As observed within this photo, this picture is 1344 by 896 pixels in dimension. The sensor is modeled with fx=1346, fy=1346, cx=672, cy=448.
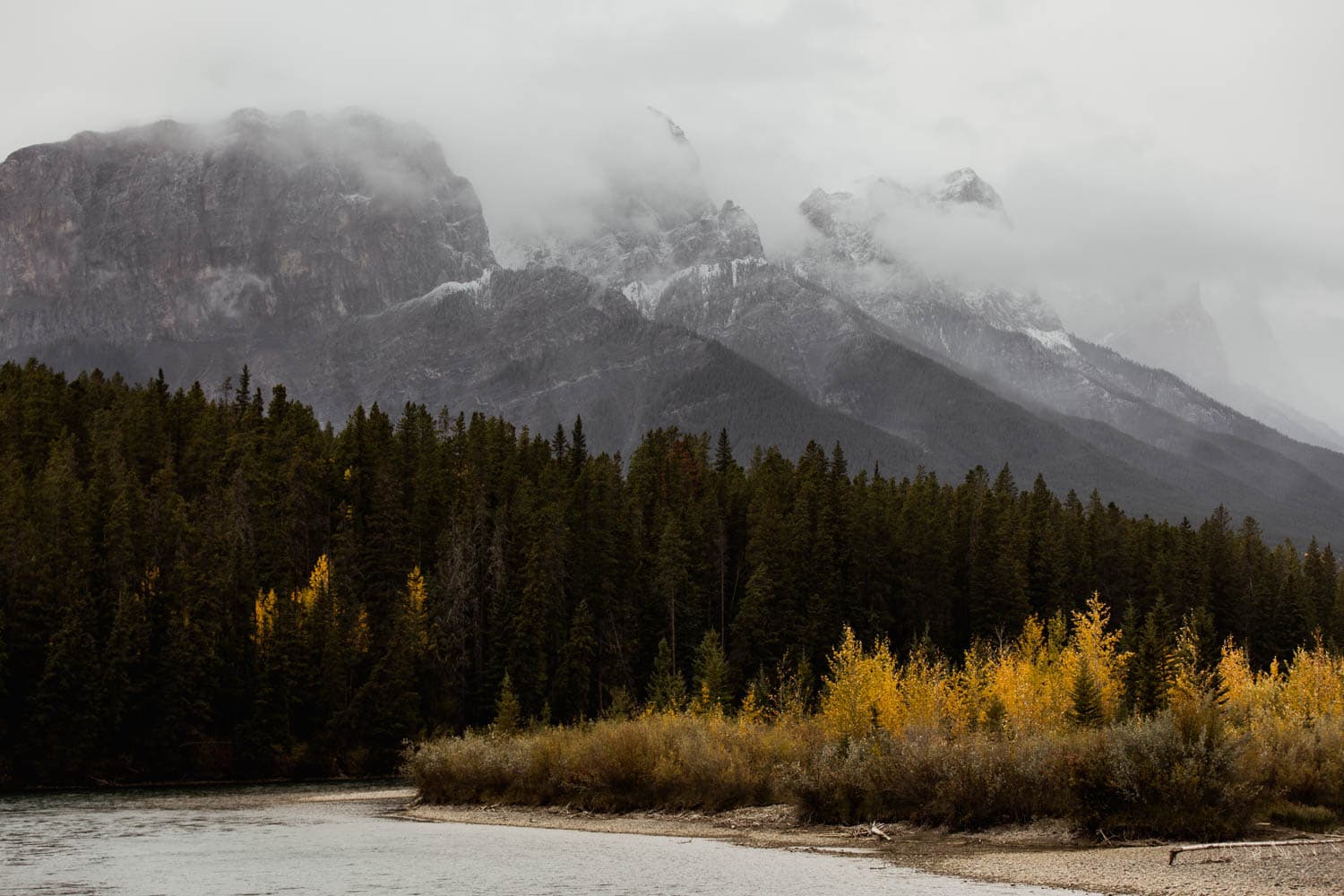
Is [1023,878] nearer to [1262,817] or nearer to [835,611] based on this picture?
[1262,817]

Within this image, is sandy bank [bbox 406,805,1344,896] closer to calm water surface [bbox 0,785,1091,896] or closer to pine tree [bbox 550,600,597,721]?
calm water surface [bbox 0,785,1091,896]

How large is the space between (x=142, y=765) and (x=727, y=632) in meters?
59.0

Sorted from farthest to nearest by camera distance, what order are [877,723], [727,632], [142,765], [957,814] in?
[727,632]
[142,765]
[877,723]
[957,814]

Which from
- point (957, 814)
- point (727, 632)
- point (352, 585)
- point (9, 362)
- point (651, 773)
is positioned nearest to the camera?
point (957, 814)

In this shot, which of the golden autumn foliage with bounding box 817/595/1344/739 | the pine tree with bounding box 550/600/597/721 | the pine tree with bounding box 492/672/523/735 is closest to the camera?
the golden autumn foliage with bounding box 817/595/1344/739

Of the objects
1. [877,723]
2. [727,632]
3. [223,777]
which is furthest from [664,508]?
[877,723]

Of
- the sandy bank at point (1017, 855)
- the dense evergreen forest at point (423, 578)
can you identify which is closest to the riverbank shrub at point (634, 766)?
the sandy bank at point (1017, 855)

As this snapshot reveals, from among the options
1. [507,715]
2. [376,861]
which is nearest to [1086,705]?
[376,861]

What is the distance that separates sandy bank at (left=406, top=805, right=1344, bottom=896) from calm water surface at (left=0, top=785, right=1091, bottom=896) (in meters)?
2.09

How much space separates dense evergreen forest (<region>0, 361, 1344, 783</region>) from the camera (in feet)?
326

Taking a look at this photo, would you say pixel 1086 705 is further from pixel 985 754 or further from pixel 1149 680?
pixel 985 754

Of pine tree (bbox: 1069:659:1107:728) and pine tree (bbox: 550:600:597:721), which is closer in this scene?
pine tree (bbox: 1069:659:1107:728)

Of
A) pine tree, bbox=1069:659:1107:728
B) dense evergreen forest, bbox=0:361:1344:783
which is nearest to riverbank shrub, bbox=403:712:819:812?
pine tree, bbox=1069:659:1107:728

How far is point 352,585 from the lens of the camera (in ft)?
402
